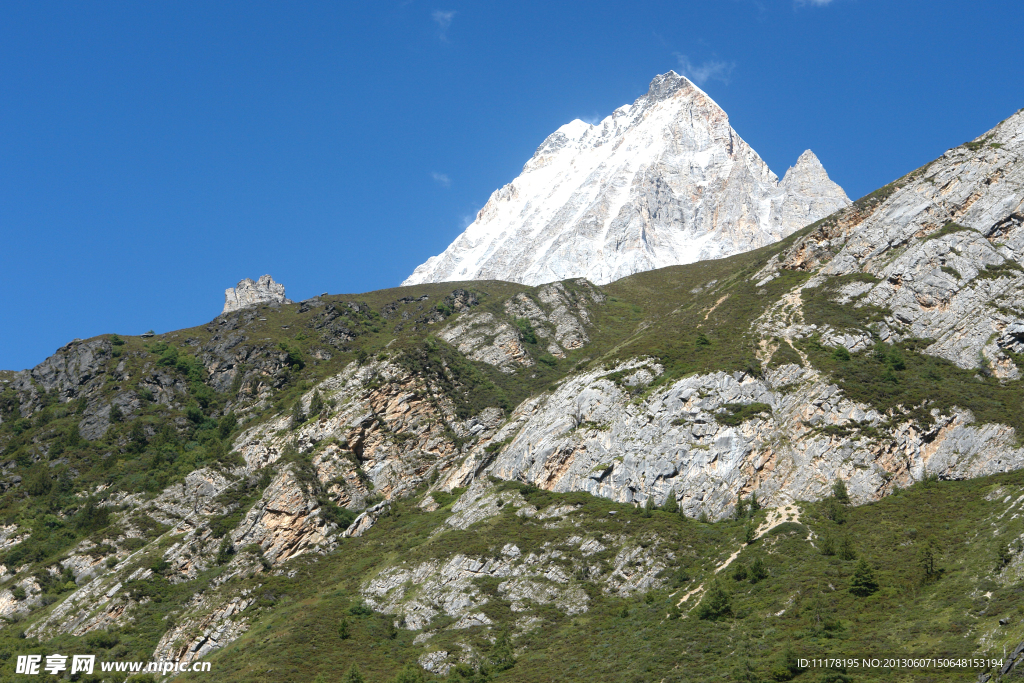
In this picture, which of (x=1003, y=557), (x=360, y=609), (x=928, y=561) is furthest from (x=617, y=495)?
(x=1003, y=557)

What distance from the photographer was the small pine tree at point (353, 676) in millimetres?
72562

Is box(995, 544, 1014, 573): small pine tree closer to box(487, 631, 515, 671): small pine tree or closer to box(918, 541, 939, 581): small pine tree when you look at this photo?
box(918, 541, 939, 581): small pine tree

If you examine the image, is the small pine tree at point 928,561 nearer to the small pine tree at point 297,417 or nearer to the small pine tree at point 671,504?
the small pine tree at point 671,504

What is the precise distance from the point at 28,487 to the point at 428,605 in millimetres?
87161

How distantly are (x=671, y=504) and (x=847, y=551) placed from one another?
23284 millimetres

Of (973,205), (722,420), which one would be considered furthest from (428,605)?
(973,205)

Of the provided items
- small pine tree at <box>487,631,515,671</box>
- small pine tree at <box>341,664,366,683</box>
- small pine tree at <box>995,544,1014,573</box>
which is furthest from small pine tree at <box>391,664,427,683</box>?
small pine tree at <box>995,544,1014,573</box>

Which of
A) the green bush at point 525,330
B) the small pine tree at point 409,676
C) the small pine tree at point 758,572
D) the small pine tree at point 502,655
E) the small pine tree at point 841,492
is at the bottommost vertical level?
the small pine tree at point 758,572

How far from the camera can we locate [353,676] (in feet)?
240

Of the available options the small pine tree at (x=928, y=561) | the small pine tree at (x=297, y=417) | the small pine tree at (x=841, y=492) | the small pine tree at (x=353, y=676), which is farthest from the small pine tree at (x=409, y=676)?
the small pine tree at (x=297, y=417)

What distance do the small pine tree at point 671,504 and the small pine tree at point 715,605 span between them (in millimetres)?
18725

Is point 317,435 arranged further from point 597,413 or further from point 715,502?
point 715,502

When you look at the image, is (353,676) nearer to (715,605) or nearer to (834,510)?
(715,605)

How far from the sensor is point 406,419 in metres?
129
